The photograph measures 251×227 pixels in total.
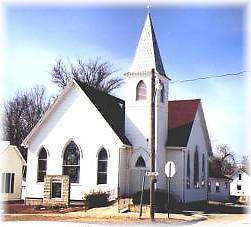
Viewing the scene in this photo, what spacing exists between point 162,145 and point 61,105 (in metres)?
6.00

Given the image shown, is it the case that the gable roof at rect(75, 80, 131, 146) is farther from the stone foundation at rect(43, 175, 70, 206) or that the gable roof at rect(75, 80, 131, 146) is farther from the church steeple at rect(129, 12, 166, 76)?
the stone foundation at rect(43, 175, 70, 206)

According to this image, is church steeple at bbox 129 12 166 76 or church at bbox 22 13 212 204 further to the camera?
church steeple at bbox 129 12 166 76

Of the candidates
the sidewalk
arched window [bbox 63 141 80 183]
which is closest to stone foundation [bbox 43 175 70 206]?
arched window [bbox 63 141 80 183]

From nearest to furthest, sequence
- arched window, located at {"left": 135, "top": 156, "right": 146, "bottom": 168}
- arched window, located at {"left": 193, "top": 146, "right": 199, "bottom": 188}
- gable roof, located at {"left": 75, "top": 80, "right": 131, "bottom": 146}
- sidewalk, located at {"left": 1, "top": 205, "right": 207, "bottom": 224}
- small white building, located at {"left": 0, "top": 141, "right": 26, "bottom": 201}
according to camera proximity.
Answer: sidewalk, located at {"left": 1, "top": 205, "right": 207, "bottom": 224} < gable roof, located at {"left": 75, "top": 80, "right": 131, "bottom": 146} < arched window, located at {"left": 135, "top": 156, "right": 146, "bottom": 168} < arched window, located at {"left": 193, "top": 146, "right": 199, "bottom": 188} < small white building, located at {"left": 0, "top": 141, "right": 26, "bottom": 201}

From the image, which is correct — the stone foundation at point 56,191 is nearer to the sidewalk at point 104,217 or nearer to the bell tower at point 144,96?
the sidewalk at point 104,217

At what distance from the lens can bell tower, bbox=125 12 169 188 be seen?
27.1 metres

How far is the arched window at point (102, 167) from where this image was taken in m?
26.5

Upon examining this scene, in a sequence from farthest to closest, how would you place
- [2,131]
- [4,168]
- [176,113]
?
[2,131] < [4,168] < [176,113]

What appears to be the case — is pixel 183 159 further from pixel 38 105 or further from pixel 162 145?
pixel 38 105

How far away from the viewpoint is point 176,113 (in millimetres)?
31750

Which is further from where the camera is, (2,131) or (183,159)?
(2,131)

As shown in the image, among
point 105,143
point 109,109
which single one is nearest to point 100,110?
point 105,143

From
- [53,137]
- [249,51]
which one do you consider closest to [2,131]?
[53,137]

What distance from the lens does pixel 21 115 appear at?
4553 centimetres
